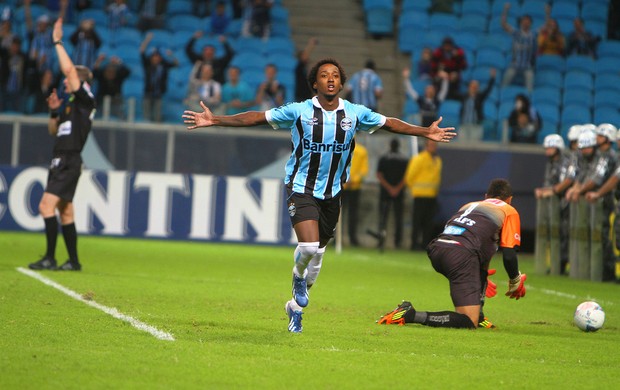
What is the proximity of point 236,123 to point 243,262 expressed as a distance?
8712 millimetres

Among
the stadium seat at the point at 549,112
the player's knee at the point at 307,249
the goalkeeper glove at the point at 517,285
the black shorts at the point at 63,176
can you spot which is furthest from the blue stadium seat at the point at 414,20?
the player's knee at the point at 307,249

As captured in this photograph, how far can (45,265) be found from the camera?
13.3m

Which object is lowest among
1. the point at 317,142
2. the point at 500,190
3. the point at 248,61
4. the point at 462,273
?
the point at 462,273

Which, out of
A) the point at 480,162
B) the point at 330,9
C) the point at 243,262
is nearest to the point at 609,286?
the point at 243,262

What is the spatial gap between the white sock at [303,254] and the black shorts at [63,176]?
17.4ft

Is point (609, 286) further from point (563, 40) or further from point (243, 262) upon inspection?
point (563, 40)

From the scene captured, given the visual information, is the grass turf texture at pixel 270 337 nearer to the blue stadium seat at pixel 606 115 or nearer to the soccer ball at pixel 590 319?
the soccer ball at pixel 590 319

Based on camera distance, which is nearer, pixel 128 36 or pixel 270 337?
pixel 270 337

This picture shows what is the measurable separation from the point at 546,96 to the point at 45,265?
14.7 m

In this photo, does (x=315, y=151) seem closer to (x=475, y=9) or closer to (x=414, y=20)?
(x=414, y=20)

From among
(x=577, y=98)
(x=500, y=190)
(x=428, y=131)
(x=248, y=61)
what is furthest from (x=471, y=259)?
→ (x=577, y=98)

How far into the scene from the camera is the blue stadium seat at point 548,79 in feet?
82.4

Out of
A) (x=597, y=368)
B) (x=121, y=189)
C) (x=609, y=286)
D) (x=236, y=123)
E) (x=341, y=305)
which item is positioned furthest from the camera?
(x=121, y=189)

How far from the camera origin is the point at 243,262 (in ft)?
55.2
